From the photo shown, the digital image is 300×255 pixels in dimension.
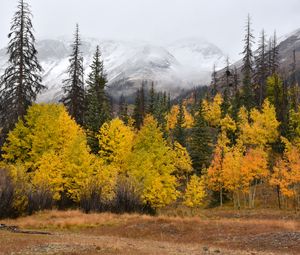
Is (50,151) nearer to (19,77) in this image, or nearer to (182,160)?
(19,77)

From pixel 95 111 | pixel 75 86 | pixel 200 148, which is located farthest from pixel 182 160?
pixel 75 86

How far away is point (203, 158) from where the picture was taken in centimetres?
7325

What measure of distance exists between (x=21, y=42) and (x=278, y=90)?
54.0m

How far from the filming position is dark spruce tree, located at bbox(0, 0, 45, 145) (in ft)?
153

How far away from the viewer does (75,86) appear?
188 ft

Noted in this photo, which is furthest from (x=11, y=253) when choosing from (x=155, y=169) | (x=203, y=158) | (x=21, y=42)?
(x=203, y=158)

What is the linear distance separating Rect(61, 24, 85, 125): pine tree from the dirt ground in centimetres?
2158

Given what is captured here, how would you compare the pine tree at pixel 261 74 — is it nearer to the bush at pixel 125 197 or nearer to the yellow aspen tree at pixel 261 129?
the yellow aspen tree at pixel 261 129

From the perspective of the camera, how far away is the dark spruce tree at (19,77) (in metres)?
46.5

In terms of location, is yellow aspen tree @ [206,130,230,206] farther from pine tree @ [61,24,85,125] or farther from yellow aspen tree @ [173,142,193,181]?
pine tree @ [61,24,85,125]

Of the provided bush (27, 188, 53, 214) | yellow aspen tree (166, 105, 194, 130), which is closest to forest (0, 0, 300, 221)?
bush (27, 188, 53, 214)

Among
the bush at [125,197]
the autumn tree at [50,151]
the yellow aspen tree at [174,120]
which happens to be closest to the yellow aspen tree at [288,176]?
the bush at [125,197]

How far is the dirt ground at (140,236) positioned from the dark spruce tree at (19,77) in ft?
44.5

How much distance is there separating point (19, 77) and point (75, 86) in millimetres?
11497
